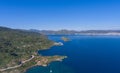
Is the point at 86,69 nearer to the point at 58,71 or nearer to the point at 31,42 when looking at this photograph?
the point at 58,71

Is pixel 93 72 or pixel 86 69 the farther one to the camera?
pixel 86 69

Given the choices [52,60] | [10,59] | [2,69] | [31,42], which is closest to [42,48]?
[31,42]

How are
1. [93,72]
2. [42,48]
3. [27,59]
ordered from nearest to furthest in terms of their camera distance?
[93,72] < [27,59] < [42,48]

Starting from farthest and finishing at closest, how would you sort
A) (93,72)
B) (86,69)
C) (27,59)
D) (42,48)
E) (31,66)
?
1. (42,48)
2. (27,59)
3. (31,66)
4. (86,69)
5. (93,72)

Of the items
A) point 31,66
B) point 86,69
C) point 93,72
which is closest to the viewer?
point 93,72

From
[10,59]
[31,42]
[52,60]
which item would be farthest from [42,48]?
[10,59]

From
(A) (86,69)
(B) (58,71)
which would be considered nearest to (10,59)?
(B) (58,71)

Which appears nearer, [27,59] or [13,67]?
[13,67]

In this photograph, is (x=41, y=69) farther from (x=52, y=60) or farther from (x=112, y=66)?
(x=112, y=66)

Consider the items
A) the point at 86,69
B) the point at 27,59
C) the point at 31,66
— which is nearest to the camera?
the point at 86,69
